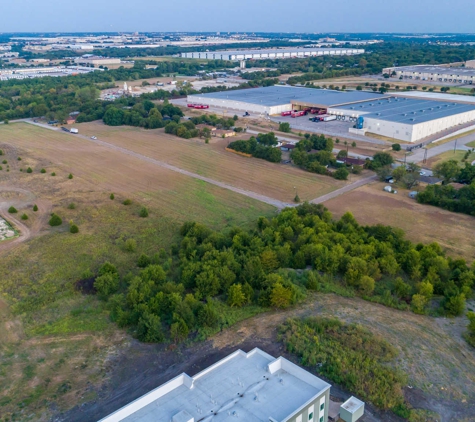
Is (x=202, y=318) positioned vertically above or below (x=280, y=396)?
below

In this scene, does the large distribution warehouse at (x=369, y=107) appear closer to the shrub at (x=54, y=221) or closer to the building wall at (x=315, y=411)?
the shrub at (x=54, y=221)

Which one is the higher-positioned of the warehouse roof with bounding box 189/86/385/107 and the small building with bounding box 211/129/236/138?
the warehouse roof with bounding box 189/86/385/107

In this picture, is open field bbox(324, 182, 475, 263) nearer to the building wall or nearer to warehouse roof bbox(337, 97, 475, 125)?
the building wall

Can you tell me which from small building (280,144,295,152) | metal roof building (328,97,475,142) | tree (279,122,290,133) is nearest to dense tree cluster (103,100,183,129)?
tree (279,122,290,133)

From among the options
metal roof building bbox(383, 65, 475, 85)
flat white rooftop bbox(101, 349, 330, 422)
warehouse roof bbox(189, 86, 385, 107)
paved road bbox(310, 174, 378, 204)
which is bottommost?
paved road bbox(310, 174, 378, 204)

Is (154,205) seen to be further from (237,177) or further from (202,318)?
(202,318)

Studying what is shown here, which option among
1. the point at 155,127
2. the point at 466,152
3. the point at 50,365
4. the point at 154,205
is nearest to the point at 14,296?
the point at 50,365

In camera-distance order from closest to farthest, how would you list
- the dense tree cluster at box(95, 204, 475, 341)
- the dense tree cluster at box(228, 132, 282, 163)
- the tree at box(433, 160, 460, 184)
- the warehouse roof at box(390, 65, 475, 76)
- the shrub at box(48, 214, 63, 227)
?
the dense tree cluster at box(95, 204, 475, 341), the shrub at box(48, 214, 63, 227), the tree at box(433, 160, 460, 184), the dense tree cluster at box(228, 132, 282, 163), the warehouse roof at box(390, 65, 475, 76)
